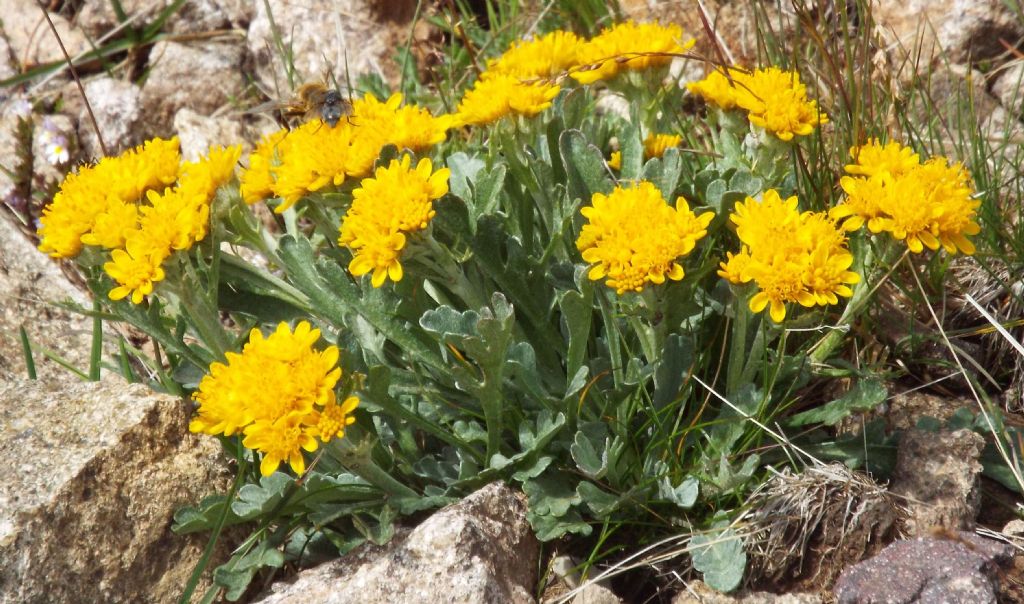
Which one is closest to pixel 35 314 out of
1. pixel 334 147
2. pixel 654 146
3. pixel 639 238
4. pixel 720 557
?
pixel 334 147

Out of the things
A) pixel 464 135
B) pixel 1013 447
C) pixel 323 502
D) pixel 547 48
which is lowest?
pixel 1013 447

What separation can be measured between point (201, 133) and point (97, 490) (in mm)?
2114

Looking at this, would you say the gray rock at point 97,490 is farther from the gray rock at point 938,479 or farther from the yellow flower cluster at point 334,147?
the gray rock at point 938,479

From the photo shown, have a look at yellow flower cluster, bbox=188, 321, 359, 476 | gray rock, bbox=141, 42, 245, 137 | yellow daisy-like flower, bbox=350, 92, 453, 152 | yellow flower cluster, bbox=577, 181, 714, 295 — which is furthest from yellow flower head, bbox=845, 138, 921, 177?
gray rock, bbox=141, 42, 245, 137

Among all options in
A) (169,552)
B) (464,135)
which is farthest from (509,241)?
(464,135)

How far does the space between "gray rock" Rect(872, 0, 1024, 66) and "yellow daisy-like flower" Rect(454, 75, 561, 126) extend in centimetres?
188

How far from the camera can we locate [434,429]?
7.90ft

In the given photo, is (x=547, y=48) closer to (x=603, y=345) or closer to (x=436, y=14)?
(x=603, y=345)

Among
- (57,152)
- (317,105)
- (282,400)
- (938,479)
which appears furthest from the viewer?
(57,152)

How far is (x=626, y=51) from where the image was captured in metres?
2.71

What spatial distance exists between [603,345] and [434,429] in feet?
1.89

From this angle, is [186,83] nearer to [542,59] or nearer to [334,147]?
[542,59]

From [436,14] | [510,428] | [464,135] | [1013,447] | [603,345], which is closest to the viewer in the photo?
[1013,447]

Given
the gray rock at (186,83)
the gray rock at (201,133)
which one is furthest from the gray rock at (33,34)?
the gray rock at (201,133)
